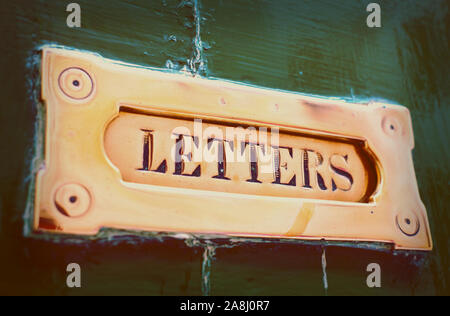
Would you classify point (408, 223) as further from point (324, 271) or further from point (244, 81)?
point (244, 81)

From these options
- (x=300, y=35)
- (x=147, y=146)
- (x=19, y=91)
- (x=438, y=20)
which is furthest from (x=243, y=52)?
(x=438, y=20)

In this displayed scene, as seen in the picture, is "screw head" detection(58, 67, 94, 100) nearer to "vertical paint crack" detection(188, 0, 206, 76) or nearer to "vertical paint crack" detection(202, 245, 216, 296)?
"vertical paint crack" detection(188, 0, 206, 76)

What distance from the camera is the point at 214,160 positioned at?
697 mm

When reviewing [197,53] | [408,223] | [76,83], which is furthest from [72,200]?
[408,223]

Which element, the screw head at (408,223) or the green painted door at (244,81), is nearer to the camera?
the green painted door at (244,81)

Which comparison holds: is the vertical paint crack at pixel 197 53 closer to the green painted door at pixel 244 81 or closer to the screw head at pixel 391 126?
the green painted door at pixel 244 81

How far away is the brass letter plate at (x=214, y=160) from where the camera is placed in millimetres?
615

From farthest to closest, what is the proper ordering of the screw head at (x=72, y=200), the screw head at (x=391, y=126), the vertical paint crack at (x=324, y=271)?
A: the screw head at (x=391, y=126) < the vertical paint crack at (x=324, y=271) < the screw head at (x=72, y=200)

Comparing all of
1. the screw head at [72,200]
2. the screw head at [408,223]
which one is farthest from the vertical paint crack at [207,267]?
the screw head at [408,223]
